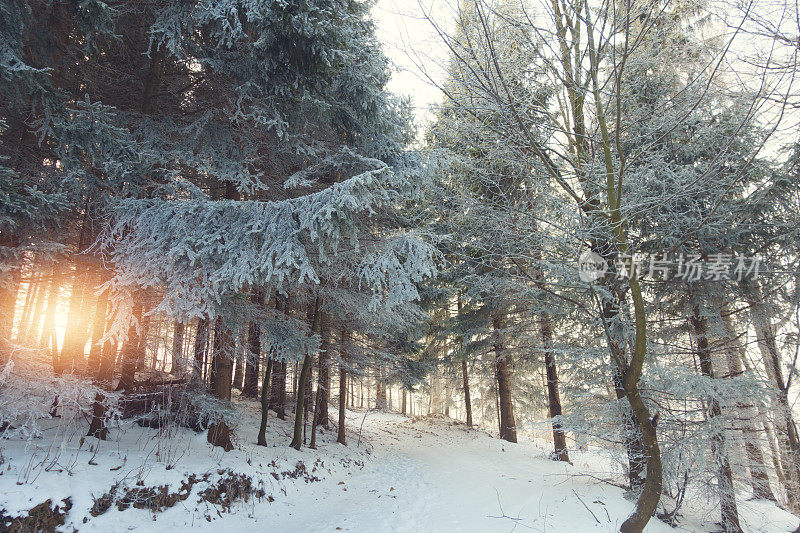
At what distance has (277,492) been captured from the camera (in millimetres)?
5914

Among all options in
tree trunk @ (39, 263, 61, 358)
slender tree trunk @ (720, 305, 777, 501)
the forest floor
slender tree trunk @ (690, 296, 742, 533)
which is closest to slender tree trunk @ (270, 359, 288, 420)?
the forest floor

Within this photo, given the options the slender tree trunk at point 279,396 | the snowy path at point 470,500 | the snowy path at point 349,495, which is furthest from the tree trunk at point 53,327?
the slender tree trunk at point 279,396

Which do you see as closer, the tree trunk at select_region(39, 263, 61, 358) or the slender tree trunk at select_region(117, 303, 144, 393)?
the tree trunk at select_region(39, 263, 61, 358)

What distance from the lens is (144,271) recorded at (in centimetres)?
438

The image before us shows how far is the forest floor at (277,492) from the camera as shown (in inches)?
158

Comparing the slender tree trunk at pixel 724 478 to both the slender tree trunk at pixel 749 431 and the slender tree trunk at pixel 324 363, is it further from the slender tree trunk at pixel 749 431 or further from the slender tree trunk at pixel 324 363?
the slender tree trunk at pixel 324 363

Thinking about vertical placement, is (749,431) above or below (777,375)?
below

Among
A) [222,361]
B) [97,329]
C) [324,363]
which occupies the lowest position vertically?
[324,363]

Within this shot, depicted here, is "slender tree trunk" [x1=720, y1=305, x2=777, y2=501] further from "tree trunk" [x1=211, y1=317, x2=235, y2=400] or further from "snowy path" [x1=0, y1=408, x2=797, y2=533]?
"tree trunk" [x1=211, y1=317, x2=235, y2=400]

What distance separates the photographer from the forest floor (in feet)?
13.2

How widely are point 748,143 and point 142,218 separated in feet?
31.0

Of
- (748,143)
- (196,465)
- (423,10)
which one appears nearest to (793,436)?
(748,143)

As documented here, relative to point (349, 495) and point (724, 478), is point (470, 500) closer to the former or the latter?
point (349, 495)

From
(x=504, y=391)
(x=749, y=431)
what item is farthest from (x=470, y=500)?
(x=504, y=391)
